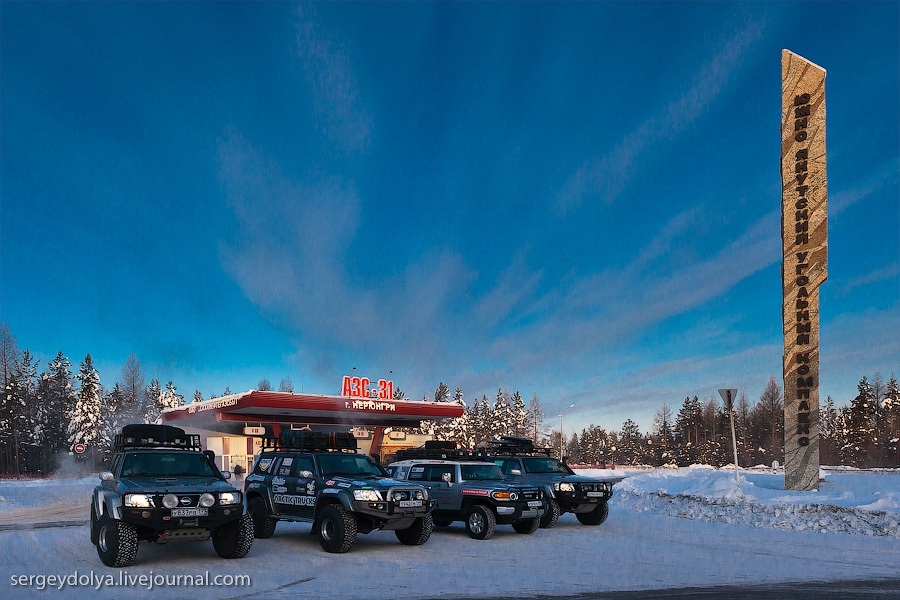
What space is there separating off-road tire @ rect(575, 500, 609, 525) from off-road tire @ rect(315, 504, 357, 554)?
25.0ft

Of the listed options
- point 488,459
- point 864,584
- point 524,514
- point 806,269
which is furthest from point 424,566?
point 806,269

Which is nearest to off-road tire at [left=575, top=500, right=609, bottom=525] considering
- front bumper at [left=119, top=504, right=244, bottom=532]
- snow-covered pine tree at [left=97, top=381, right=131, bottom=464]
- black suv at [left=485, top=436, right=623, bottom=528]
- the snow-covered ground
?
black suv at [left=485, top=436, right=623, bottom=528]

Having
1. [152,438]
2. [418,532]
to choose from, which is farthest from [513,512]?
[152,438]

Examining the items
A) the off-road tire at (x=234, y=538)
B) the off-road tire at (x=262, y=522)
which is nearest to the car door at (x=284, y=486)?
the off-road tire at (x=262, y=522)

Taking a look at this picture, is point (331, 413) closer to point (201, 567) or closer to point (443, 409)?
point (443, 409)

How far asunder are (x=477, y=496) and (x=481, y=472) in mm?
1197

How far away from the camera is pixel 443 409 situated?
63.7 m

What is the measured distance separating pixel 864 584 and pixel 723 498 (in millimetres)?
11064

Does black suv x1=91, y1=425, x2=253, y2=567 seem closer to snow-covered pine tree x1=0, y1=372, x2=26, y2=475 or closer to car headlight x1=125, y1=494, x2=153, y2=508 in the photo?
car headlight x1=125, y1=494, x2=153, y2=508

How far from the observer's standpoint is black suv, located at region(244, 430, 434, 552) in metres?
12.9

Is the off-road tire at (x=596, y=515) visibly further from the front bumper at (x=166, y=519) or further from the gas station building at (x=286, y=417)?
the gas station building at (x=286, y=417)

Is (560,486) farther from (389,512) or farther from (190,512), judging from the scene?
(190,512)

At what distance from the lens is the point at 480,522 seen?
606 inches

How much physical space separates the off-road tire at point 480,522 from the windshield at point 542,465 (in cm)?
365
